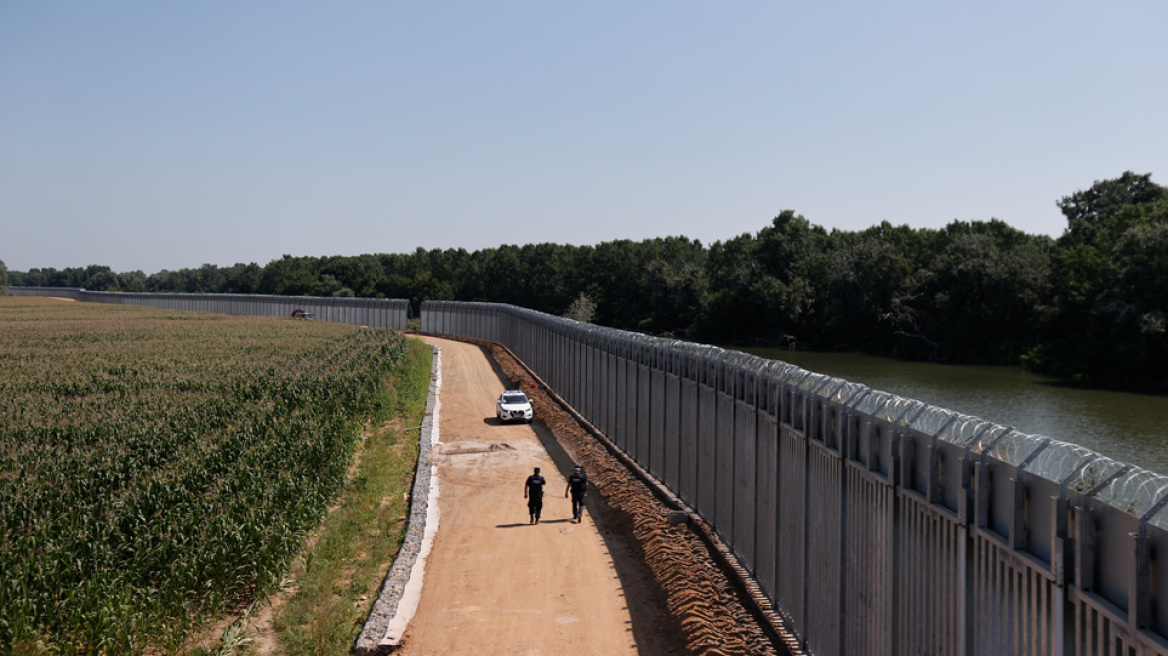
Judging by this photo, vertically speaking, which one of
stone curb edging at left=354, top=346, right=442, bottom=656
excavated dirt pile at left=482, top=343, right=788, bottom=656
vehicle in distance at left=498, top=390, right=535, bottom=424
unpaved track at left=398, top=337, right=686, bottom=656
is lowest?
unpaved track at left=398, top=337, right=686, bottom=656

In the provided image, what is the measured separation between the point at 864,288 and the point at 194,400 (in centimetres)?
7163

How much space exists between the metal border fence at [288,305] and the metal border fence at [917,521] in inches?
3293

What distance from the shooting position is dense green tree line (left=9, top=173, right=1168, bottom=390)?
6238cm

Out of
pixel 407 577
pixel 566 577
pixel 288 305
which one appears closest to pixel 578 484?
pixel 566 577

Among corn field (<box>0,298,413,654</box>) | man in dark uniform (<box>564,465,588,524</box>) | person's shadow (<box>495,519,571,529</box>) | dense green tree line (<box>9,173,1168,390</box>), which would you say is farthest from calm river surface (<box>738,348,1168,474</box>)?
corn field (<box>0,298,413,654</box>)

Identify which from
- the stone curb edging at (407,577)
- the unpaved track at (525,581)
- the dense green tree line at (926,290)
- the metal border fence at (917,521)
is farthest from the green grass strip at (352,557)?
the dense green tree line at (926,290)

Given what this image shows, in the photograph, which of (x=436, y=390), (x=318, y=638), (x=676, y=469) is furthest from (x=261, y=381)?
(x=318, y=638)

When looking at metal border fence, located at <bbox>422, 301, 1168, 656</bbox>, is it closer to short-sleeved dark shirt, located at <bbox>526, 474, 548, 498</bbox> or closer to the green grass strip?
short-sleeved dark shirt, located at <bbox>526, 474, 548, 498</bbox>

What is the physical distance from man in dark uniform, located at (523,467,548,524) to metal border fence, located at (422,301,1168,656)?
4.20 m

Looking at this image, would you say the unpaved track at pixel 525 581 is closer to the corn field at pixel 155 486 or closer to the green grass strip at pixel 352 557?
the green grass strip at pixel 352 557

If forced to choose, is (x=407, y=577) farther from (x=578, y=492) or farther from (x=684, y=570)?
(x=578, y=492)

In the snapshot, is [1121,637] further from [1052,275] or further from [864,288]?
[864,288]

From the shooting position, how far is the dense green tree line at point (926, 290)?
A: 62.4 m

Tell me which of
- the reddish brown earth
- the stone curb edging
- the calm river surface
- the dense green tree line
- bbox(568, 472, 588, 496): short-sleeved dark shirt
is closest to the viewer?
the stone curb edging
